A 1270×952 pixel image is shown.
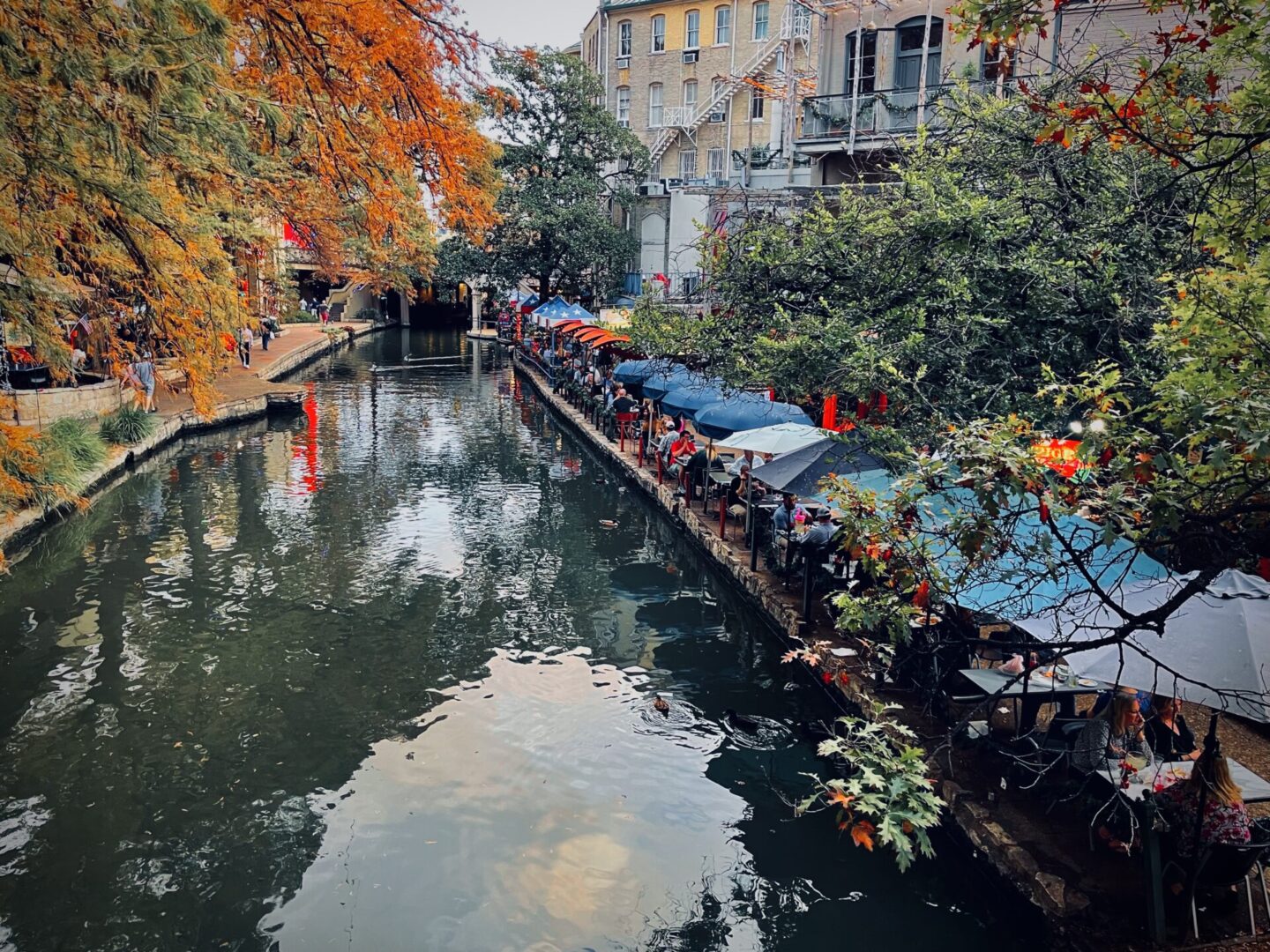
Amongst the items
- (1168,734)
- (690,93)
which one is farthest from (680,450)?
(690,93)

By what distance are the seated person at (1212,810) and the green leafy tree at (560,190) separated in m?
42.2

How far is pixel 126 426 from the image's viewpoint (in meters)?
24.1

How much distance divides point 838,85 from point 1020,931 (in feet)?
78.8

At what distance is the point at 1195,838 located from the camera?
6.45 metres

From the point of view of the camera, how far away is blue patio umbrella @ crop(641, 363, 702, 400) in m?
20.2

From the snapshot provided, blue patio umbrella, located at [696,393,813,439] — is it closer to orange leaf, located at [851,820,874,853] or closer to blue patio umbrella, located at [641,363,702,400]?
blue patio umbrella, located at [641,363,702,400]

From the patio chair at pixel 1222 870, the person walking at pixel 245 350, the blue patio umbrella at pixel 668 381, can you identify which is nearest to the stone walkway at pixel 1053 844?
the patio chair at pixel 1222 870

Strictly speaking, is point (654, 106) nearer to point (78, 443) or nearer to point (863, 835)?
point (78, 443)

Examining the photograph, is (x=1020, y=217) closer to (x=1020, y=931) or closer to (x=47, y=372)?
(x=1020, y=931)

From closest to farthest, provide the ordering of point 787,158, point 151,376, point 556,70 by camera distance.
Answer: point 151,376 → point 787,158 → point 556,70

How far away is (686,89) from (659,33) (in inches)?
128

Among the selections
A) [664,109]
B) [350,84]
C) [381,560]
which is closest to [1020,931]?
[350,84]

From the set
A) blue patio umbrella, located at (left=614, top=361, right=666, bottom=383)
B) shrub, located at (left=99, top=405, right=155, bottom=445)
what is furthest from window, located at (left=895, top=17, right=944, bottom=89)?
shrub, located at (left=99, top=405, right=155, bottom=445)

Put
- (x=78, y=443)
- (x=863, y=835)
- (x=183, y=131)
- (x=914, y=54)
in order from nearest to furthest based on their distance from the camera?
1. (x=863, y=835)
2. (x=183, y=131)
3. (x=78, y=443)
4. (x=914, y=54)
